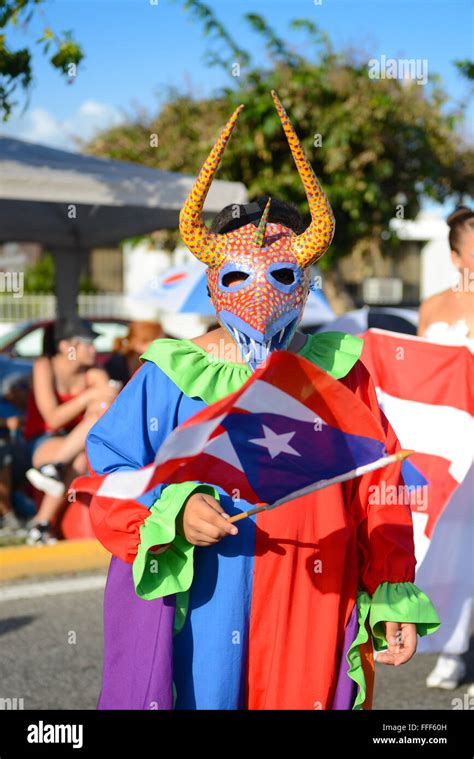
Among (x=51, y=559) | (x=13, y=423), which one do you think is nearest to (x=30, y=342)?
(x=13, y=423)

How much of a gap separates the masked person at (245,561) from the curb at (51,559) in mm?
3975

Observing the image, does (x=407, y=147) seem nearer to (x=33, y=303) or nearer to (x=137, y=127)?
(x=137, y=127)

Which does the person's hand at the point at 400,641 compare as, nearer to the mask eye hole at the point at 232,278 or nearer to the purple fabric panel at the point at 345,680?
the purple fabric panel at the point at 345,680

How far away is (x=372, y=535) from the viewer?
2.22 metres

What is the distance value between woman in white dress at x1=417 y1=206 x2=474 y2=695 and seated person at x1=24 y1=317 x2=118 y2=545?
3.01 metres

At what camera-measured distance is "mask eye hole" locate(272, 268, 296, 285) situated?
7.22 feet

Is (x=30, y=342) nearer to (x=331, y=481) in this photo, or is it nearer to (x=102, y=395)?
(x=102, y=395)

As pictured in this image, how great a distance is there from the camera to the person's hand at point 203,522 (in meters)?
1.97

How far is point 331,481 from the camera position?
6.61 feet

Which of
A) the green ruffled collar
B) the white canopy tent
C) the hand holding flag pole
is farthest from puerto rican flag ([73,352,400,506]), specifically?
the white canopy tent

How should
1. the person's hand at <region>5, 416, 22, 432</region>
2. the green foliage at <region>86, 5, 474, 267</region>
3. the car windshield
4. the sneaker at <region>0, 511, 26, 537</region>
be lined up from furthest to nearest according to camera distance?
the green foliage at <region>86, 5, 474, 267</region> → the car windshield → the person's hand at <region>5, 416, 22, 432</region> → the sneaker at <region>0, 511, 26, 537</region>

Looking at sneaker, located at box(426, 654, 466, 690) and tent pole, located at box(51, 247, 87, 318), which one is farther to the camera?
tent pole, located at box(51, 247, 87, 318)

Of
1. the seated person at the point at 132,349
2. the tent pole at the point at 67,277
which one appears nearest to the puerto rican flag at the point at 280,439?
the seated person at the point at 132,349

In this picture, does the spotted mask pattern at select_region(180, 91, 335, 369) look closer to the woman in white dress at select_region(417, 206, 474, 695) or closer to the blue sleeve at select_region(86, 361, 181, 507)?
the blue sleeve at select_region(86, 361, 181, 507)
